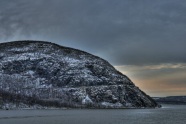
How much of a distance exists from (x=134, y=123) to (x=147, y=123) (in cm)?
477

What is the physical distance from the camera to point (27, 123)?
129 metres

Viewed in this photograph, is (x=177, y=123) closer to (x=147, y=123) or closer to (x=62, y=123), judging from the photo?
(x=147, y=123)

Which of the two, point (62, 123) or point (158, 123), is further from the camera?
point (158, 123)

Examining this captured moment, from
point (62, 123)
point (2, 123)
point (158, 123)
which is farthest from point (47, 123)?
point (158, 123)

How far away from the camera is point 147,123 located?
141 m

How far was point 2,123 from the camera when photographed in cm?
12300

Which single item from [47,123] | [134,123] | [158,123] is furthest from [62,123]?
[158,123]

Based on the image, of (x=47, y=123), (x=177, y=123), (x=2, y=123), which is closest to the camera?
(x=2, y=123)

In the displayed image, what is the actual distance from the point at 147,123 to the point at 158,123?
4928 mm

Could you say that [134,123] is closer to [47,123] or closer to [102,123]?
[102,123]

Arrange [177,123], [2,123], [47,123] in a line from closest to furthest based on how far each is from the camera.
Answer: [2,123]
[47,123]
[177,123]

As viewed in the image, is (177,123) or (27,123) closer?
(27,123)

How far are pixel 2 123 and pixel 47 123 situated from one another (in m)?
16.4

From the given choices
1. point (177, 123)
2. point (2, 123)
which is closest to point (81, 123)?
point (2, 123)
